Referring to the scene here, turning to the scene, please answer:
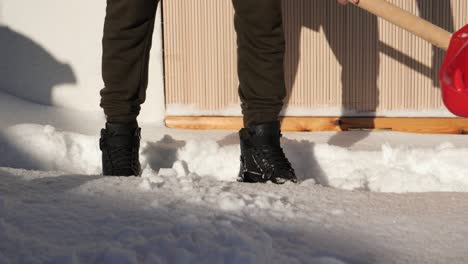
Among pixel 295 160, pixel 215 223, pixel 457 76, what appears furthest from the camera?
pixel 295 160

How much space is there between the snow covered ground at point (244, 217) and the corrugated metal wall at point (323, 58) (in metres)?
0.46

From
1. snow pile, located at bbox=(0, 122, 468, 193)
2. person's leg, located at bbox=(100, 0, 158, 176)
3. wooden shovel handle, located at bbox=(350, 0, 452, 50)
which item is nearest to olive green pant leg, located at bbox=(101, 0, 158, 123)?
person's leg, located at bbox=(100, 0, 158, 176)

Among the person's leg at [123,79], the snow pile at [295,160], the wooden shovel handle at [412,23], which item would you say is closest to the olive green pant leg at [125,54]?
the person's leg at [123,79]

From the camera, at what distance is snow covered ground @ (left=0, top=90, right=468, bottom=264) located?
2.16 ft

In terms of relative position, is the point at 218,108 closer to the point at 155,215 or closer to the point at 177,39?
the point at 177,39

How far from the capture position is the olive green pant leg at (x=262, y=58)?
1224 millimetres

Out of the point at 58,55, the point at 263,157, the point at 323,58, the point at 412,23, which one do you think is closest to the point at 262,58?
the point at 263,157

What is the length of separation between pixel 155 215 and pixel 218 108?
3.68 feet

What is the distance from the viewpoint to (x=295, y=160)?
1.44 metres

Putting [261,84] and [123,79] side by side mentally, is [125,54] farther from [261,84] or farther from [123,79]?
[261,84]

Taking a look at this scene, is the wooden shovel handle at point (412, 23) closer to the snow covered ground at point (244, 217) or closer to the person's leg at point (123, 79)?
the snow covered ground at point (244, 217)

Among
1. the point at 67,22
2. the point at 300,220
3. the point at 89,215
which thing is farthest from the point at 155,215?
the point at 67,22

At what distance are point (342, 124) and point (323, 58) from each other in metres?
0.21

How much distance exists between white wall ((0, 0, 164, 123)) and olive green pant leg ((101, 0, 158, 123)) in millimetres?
609
